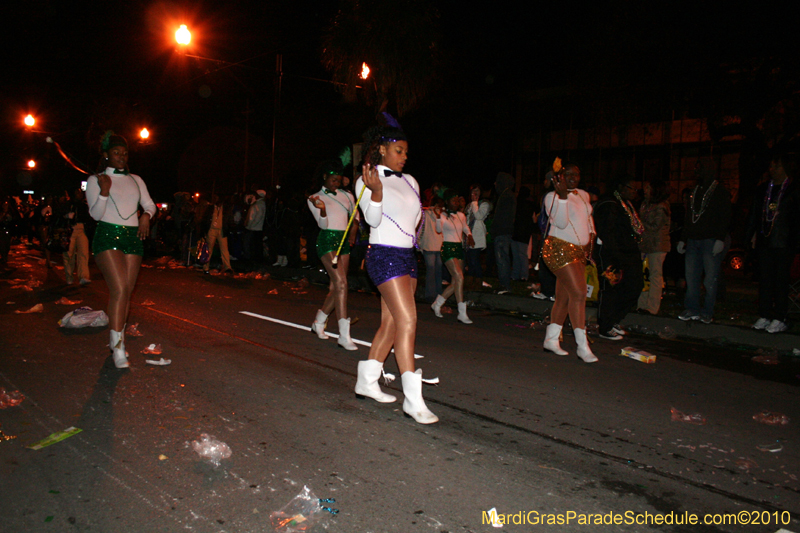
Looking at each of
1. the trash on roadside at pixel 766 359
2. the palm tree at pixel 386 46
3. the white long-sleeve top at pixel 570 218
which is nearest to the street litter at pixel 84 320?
the white long-sleeve top at pixel 570 218

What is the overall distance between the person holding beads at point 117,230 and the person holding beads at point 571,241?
397 cm

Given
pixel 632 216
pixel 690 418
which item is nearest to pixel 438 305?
pixel 632 216

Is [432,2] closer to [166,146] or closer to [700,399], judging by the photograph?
[700,399]

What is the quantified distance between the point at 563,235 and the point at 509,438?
282 cm

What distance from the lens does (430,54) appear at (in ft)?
60.0

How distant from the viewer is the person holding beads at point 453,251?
347 inches

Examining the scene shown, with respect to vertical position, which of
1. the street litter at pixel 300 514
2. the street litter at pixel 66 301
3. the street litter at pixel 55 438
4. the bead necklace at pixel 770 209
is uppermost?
the bead necklace at pixel 770 209

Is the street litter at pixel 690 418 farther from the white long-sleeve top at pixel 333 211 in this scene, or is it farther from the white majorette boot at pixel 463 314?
the white majorette boot at pixel 463 314

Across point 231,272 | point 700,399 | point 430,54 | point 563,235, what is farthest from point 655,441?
point 430,54

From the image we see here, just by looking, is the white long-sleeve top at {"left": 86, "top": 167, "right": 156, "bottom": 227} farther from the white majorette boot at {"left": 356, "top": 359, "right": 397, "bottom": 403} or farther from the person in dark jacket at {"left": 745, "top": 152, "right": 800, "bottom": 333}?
the person in dark jacket at {"left": 745, "top": 152, "right": 800, "bottom": 333}

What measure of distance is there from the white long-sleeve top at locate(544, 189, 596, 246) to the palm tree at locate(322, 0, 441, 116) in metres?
12.2

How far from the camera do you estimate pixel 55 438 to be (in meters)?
3.82

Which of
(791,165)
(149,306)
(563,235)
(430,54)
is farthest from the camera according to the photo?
(430,54)

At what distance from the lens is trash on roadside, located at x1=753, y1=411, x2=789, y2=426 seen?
4600 millimetres
